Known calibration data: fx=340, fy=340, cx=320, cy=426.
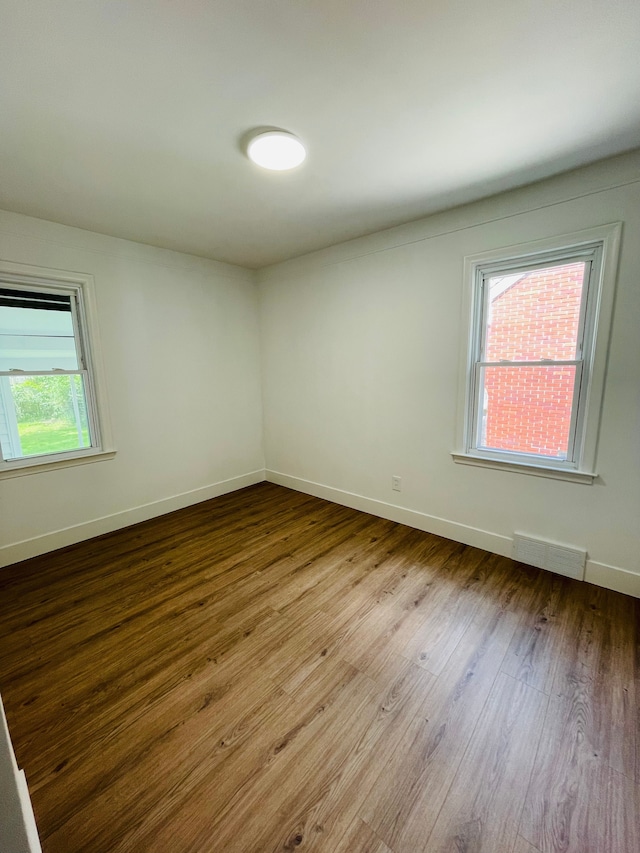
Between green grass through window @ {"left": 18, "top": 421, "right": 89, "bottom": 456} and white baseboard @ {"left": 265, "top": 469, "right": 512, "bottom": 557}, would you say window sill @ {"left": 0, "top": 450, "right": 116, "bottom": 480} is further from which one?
white baseboard @ {"left": 265, "top": 469, "right": 512, "bottom": 557}

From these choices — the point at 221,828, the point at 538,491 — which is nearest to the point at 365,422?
the point at 538,491

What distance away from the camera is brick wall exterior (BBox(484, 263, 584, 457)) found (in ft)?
7.25

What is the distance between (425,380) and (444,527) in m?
1.23

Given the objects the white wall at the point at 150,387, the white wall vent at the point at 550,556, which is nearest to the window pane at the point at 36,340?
the white wall at the point at 150,387

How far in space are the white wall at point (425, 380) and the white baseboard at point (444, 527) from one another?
10mm

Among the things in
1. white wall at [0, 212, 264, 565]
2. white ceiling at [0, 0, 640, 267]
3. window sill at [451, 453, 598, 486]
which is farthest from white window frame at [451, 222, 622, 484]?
white wall at [0, 212, 264, 565]

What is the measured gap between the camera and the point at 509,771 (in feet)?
3.99

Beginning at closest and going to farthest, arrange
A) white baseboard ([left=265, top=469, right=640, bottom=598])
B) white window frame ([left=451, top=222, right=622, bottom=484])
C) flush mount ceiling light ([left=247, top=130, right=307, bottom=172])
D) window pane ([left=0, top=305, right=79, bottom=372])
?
1. flush mount ceiling light ([left=247, top=130, right=307, bottom=172])
2. white window frame ([left=451, top=222, right=622, bottom=484])
3. white baseboard ([left=265, top=469, right=640, bottom=598])
4. window pane ([left=0, top=305, right=79, bottom=372])

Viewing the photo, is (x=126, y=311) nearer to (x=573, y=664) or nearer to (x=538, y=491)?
(x=538, y=491)

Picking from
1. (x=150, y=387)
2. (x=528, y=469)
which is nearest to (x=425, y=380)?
(x=528, y=469)

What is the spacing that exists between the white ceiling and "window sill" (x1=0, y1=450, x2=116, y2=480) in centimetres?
183

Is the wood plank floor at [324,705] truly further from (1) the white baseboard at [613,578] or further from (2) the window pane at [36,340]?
(2) the window pane at [36,340]

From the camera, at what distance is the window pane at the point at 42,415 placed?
2561 millimetres

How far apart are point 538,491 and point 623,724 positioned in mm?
1274
